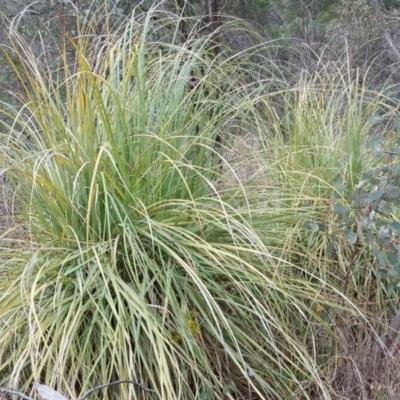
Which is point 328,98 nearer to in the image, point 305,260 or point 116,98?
point 305,260

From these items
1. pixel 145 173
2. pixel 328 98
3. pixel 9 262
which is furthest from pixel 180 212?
pixel 328 98

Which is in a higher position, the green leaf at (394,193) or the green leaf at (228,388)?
the green leaf at (394,193)

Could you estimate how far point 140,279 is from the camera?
2.36 m

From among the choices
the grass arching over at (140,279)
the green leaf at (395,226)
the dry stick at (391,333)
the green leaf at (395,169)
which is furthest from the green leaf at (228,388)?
the green leaf at (395,169)

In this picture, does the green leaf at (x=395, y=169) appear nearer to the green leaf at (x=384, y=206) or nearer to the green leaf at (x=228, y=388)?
the green leaf at (x=384, y=206)

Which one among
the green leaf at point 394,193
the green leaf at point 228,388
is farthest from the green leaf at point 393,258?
the green leaf at point 228,388

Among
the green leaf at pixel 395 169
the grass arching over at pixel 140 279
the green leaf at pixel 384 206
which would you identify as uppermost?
the green leaf at pixel 395 169

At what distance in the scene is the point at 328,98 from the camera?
148 inches

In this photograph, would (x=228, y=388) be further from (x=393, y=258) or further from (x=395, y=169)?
(x=395, y=169)

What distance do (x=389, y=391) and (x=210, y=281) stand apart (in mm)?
772

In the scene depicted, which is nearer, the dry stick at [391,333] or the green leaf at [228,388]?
the green leaf at [228,388]

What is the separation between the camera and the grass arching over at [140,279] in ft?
6.90

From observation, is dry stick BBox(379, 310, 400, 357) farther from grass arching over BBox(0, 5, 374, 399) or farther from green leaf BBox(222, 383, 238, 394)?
green leaf BBox(222, 383, 238, 394)

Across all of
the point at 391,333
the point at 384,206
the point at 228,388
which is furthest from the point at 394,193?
the point at 228,388
